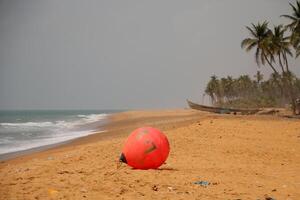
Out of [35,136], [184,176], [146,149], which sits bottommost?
[35,136]

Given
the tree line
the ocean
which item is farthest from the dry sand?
the tree line

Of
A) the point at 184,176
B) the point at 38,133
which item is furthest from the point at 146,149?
the point at 38,133

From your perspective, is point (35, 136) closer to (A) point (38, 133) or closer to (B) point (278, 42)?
(A) point (38, 133)

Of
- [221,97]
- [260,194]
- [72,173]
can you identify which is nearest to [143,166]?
[72,173]

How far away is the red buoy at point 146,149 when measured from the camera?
309 inches

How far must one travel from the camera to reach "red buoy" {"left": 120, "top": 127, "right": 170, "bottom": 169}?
7.86 m

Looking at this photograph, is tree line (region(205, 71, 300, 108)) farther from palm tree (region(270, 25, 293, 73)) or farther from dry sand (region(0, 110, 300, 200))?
dry sand (region(0, 110, 300, 200))

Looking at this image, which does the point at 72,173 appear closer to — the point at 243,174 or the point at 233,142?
the point at 243,174

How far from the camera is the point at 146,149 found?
7.84 meters

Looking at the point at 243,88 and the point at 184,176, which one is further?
the point at 243,88

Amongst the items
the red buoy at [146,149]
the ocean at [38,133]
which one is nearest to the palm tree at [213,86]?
the ocean at [38,133]

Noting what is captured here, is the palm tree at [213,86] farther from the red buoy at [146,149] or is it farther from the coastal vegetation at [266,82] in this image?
the red buoy at [146,149]

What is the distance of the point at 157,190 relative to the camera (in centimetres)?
612

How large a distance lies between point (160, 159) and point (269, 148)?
19.0 ft
